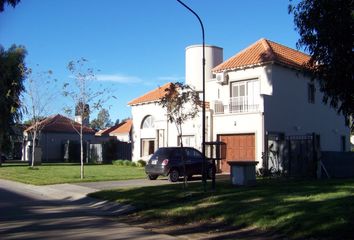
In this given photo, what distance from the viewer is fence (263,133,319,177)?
2344 cm

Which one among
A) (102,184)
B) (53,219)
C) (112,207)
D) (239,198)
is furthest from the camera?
(102,184)

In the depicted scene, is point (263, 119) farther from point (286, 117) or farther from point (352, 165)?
point (352, 165)

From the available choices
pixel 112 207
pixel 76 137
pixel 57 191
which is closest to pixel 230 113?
pixel 57 191

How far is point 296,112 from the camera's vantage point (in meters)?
30.2

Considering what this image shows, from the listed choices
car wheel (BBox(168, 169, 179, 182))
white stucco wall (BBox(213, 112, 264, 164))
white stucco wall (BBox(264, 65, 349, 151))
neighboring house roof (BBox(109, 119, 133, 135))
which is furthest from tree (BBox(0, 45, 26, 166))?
neighboring house roof (BBox(109, 119, 133, 135))

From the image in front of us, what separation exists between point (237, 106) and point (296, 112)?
3753mm

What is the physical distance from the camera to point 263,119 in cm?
2714

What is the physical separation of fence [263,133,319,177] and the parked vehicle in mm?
3937

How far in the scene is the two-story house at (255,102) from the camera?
2791cm

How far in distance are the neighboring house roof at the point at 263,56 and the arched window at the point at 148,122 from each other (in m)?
8.51

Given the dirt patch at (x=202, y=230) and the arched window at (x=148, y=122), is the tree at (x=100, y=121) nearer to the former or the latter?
the arched window at (x=148, y=122)

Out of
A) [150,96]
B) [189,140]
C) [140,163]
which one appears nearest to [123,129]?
[150,96]

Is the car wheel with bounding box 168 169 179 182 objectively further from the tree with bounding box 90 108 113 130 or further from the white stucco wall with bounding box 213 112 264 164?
the tree with bounding box 90 108 113 130

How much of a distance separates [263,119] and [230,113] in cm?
239
